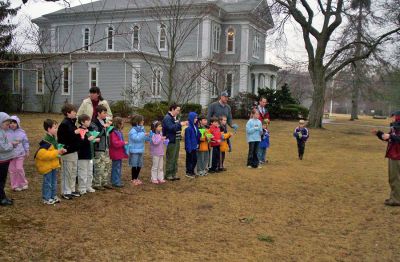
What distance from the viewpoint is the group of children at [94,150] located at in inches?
250

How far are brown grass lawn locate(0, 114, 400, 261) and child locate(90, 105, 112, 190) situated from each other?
0.39 meters

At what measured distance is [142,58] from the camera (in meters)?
26.9

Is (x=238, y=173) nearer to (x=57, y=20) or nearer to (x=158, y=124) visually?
(x=158, y=124)

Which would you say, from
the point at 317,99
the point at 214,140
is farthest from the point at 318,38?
the point at 214,140

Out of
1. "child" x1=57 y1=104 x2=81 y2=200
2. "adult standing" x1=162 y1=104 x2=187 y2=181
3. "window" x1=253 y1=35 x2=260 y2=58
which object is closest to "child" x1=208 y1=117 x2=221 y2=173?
"adult standing" x1=162 y1=104 x2=187 y2=181

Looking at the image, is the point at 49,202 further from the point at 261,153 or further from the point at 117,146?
the point at 261,153

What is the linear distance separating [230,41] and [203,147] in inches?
1083

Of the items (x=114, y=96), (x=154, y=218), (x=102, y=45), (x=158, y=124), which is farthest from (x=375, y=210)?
(x=102, y=45)

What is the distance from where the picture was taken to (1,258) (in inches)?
167

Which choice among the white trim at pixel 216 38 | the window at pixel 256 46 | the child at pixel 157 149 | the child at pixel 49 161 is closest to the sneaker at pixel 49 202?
A: the child at pixel 49 161

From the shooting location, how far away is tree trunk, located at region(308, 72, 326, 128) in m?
27.4

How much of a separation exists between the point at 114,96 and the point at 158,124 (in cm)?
2194

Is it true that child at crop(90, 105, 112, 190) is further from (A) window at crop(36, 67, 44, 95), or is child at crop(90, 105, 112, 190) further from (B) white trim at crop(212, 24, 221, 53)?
(B) white trim at crop(212, 24, 221, 53)

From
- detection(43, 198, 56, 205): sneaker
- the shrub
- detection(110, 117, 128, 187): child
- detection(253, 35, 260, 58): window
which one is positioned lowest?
detection(43, 198, 56, 205): sneaker
